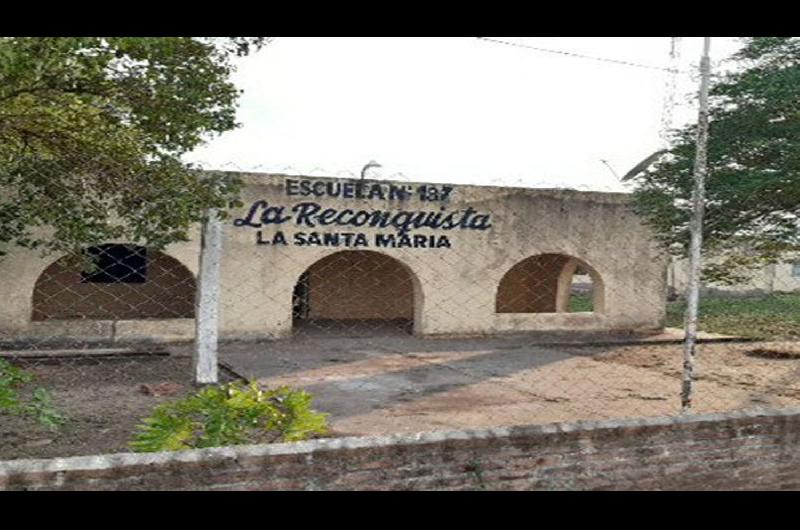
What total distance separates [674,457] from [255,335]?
1052cm

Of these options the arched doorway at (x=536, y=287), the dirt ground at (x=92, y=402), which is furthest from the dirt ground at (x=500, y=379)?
the arched doorway at (x=536, y=287)

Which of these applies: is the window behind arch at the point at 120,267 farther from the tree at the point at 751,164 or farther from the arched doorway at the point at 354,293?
the tree at the point at 751,164

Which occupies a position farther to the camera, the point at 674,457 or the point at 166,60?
the point at 166,60

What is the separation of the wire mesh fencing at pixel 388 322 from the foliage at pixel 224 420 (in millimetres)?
2518

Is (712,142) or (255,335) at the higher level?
(712,142)

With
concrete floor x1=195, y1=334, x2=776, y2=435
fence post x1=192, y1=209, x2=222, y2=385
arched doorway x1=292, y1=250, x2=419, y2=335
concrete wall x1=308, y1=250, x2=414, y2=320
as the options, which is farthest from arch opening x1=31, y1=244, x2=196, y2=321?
fence post x1=192, y1=209, x2=222, y2=385

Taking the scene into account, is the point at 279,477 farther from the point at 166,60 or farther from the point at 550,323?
the point at 550,323

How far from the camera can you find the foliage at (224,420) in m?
4.58

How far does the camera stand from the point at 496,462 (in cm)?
446

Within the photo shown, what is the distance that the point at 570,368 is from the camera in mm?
12430

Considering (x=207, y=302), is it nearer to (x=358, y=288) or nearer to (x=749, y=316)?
(x=358, y=288)

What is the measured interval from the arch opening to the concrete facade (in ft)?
0.27
